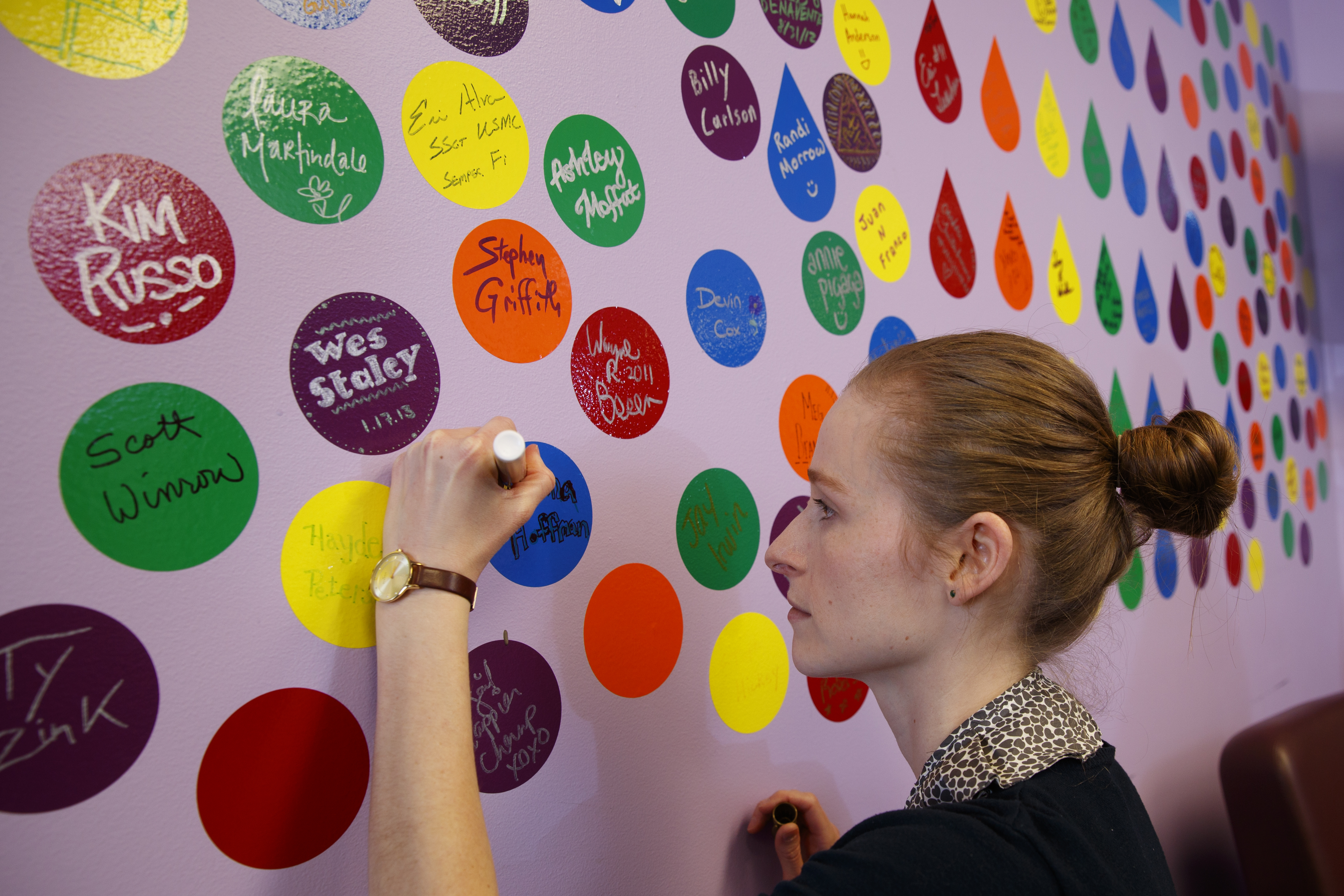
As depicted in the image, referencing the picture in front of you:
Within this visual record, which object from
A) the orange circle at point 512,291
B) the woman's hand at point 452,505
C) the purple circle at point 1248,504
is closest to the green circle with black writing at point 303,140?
the orange circle at point 512,291

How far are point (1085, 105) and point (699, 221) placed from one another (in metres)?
1.12

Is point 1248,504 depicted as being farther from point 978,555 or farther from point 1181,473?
point 978,555

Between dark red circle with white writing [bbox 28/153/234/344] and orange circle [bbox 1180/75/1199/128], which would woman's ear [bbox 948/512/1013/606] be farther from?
orange circle [bbox 1180/75/1199/128]

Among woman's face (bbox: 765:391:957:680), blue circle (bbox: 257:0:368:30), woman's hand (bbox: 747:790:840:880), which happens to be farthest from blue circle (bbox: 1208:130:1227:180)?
blue circle (bbox: 257:0:368:30)

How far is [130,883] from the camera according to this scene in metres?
0.58

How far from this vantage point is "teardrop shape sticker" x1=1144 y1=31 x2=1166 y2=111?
187 centimetres

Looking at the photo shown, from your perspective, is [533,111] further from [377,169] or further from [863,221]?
[863,221]

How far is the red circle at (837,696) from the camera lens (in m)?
1.08

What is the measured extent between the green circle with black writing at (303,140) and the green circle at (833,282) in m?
0.57

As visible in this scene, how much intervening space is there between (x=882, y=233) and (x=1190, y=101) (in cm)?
142

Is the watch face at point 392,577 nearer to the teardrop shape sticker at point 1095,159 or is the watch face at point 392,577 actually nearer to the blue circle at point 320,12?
the blue circle at point 320,12

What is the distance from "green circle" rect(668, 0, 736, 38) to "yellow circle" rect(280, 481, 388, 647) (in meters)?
0.65

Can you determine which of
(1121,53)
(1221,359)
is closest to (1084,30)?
(1121,53)

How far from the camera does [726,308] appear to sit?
3.23 feet
